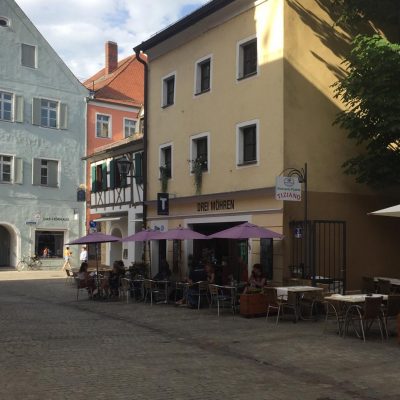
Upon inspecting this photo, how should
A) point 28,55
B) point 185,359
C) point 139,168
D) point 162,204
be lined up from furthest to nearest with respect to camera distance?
point 28,55 → point 139,168 → point 162,204 → point 185,359

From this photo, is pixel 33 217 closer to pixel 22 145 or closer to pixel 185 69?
pixel 22 145

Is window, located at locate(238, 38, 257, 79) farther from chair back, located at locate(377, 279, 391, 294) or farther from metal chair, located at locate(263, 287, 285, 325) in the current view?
chair back, located at locate(377, 279, 391, 294)

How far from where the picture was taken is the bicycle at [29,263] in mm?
33000

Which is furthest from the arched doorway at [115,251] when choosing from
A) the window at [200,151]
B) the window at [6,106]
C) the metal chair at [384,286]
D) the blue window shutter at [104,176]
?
the metal chair at [384,286]

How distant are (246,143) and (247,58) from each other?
2.52 meters

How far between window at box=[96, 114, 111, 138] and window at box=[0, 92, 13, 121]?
583 cm

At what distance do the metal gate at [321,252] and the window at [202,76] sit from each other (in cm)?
613

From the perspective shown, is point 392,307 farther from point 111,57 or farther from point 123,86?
point 111,57

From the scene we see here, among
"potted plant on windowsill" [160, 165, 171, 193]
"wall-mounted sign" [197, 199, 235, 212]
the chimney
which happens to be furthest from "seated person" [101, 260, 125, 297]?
the chimney

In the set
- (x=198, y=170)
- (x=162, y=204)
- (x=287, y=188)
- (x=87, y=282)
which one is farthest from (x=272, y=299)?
(x=162, y=204)

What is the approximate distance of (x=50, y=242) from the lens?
34938 millimetres

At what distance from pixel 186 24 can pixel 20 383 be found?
1421 cm

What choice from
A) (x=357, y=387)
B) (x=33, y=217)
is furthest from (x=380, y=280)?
(x=33, y=217)

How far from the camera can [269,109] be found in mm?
15461
